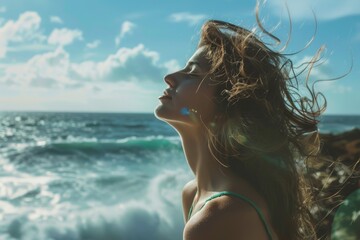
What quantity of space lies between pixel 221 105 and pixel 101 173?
38.2ft

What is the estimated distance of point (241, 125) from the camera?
192cm

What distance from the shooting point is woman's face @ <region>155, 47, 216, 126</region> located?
76.1 inches

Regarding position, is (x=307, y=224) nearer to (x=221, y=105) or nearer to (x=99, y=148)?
(x=221, y=105)

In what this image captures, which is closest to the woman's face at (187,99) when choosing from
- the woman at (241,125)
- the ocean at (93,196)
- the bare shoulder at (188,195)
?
the woman at (241,125)

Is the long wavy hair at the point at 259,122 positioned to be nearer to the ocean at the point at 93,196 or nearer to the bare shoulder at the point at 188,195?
the bare shoulder at the point at 188,195

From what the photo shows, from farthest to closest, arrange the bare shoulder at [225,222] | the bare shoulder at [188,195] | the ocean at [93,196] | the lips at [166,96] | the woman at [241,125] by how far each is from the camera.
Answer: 1. the ocean at [93,196]
2. the bare shoulder at [188,195]
3. the lips at [166,96]
4. the woman at [241,125]
5. the bare shoulder at [225,222]

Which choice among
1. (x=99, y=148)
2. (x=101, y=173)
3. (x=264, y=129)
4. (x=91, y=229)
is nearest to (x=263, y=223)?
(x=264, y=129)

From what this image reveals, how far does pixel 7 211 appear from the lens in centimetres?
912

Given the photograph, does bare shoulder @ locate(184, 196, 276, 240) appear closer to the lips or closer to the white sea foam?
the lips

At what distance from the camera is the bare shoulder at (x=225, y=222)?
5.32ft

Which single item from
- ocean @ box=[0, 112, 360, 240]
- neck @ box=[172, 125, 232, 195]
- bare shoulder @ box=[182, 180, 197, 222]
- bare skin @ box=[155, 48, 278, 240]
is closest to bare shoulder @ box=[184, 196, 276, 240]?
bare skin @ box=[155, 48, 278, 240]

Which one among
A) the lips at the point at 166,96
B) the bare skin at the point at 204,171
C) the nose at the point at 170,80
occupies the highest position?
the nose at the point at 170,80

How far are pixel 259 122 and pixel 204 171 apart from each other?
0.89 ft

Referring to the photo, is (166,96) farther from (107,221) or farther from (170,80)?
(107,221)
